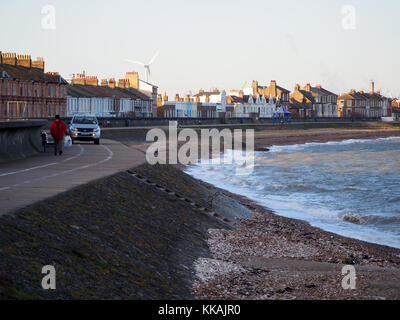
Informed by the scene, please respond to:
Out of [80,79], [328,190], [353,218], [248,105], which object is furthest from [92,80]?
[353,218]

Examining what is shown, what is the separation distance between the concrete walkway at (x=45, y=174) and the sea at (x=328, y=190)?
7.13 metres

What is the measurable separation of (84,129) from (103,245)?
1187 inches

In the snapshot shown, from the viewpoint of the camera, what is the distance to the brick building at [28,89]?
86812mm

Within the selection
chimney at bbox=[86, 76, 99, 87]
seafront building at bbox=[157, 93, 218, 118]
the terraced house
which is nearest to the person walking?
chimney at bbox=[86, 76, 99, 87]

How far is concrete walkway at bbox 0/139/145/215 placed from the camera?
13587mm

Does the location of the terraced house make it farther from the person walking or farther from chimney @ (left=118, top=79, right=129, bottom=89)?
the person walking

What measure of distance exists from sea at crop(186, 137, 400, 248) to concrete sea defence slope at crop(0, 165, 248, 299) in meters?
6.30

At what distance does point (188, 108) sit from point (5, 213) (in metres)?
145

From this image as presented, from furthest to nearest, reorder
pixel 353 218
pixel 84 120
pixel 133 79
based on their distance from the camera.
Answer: pixel 133 79
pixel 84 120
pixel 353 218

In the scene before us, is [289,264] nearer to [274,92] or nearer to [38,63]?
[38,63]

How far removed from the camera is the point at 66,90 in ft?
343

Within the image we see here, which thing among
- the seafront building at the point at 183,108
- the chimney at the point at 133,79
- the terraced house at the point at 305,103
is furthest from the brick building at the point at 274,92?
the chimney at the point at 133,79

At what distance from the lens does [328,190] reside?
3434 cm
